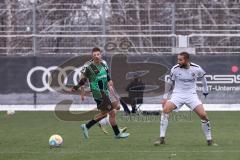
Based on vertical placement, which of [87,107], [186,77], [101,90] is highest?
[186,77]

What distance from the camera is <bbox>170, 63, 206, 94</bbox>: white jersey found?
15.0 meters

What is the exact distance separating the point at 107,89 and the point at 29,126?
5061mm

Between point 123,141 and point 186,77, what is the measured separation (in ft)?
7.03

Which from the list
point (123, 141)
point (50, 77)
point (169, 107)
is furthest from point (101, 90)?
point (50, 77)

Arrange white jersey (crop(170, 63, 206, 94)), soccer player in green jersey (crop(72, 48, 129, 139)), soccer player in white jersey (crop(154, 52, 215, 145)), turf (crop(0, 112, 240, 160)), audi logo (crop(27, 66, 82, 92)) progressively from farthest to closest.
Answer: audi logo (crop(27, 66, 82, 92)) < soccer player in green jersey (crop(72, 48, 129, 139)) < white jersey (crop(170, 63, 206, 94)) < soccer player in white jersey (crop(154, 52, 215, 145)) < turf (crop(0, 112, 240, 160))

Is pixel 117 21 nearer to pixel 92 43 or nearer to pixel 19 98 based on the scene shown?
pixel 92 43

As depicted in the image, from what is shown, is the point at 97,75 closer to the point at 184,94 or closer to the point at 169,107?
the point at 169,107

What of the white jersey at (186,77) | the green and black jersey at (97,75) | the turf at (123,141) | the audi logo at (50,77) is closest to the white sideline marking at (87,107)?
the audi logo at (50,77)

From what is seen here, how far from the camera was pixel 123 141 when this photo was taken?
1589 centimetres

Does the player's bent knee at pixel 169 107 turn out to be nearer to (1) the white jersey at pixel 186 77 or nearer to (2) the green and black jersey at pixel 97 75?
(1) the white jersey at pixel 186 77

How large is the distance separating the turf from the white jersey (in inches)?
46.1

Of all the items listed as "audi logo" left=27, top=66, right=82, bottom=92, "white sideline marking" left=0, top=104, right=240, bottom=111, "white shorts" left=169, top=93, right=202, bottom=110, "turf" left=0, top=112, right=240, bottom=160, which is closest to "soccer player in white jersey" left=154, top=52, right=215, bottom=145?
A: "white shorts" left=169, top=93, right=202, bottom=110

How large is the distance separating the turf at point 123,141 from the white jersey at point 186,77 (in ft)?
3.84

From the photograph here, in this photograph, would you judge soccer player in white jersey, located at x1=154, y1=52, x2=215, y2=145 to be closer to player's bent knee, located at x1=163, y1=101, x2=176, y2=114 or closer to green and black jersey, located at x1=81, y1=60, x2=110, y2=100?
player's bent knee, located at x1=163, y1=101, x2=176, y2=114
